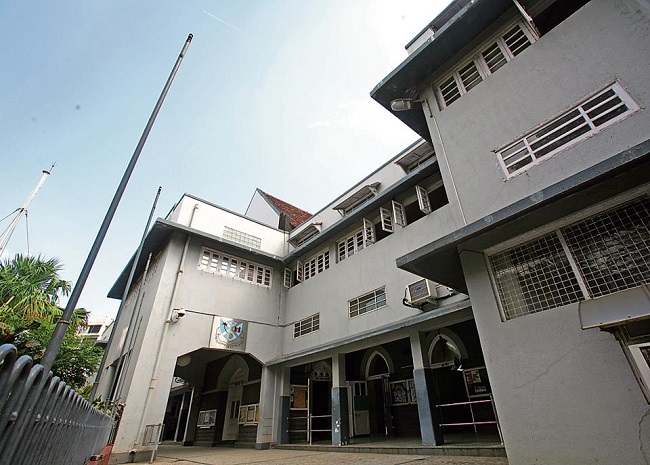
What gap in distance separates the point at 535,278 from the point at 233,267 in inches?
443

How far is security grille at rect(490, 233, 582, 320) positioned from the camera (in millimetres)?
4258

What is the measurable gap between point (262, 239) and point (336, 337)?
5.93 m

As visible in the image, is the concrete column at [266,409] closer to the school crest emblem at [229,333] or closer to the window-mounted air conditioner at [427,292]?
the school crest emblem at [229,333]

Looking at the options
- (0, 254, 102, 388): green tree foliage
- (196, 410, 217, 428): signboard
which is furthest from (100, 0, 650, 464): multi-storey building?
Answer: (0, 254, 102, 388): green tree foliage

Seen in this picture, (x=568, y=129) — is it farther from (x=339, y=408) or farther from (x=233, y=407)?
(x=233, y=407)


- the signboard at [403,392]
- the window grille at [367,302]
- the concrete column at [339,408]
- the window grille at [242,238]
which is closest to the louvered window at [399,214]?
the window grille at [367,302]

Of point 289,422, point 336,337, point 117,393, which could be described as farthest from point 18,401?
point 289,422

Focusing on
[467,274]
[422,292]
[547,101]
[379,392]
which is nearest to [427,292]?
[422,292]

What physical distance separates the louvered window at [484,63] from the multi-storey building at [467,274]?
0.13ft

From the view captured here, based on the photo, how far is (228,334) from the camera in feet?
39.8

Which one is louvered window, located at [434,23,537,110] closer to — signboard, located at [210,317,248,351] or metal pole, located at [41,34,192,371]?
metal pole, located at [41,34,192,371]

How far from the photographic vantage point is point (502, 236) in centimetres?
482

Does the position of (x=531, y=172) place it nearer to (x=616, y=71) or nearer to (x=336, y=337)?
(x=616, y=71)

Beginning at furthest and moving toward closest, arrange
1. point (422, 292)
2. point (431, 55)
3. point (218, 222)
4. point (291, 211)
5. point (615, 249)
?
point (291, 211) → point (218, 222) → point (422, 292) → point (431, 55) → point (615, 249)
